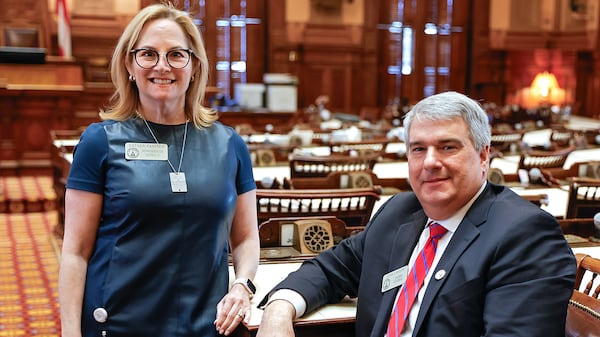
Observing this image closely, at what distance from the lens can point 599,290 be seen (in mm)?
1875

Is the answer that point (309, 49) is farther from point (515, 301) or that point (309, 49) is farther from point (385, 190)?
point (515, 301)

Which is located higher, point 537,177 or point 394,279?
point 394,279

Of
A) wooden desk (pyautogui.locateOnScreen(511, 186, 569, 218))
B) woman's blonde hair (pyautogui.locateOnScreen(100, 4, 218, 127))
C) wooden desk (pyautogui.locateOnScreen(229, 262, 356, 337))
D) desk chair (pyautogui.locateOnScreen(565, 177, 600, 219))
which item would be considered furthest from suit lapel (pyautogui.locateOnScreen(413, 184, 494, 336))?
desk chair (pyautogui.locateOnScreen(565, 177, 600, 219))

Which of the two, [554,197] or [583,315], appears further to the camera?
[554,197]

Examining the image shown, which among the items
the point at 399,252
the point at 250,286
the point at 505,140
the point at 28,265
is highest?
the point at 399,252

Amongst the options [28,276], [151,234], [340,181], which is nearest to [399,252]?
[151,234]

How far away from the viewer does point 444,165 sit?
1737 mm

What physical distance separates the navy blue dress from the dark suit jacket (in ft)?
0.84

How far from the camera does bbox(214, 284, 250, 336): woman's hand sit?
187 cm

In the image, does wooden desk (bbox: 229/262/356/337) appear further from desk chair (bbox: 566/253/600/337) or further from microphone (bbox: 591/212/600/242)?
microphone (bbox: 591/212/600/242)

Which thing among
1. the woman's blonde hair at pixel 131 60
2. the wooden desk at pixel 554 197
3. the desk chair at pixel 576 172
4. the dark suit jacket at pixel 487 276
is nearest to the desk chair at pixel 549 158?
the desk chair at pixel 576 172

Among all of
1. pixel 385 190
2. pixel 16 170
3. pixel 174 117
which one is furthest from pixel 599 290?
pixel 16 170

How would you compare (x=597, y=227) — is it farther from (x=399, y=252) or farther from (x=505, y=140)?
(x=505, y=140)

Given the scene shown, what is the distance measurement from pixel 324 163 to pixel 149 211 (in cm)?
285
